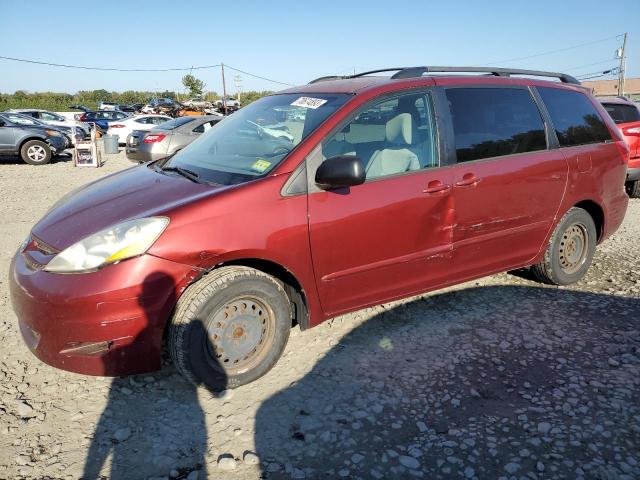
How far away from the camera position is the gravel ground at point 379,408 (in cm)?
228

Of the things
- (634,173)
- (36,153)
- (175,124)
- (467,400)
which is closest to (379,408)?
(467,400)

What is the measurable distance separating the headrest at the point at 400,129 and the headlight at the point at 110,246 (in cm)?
159

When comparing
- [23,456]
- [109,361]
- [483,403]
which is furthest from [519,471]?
[23,456]

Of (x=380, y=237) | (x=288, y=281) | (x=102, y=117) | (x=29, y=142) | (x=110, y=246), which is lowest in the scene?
(x=288, y=281)

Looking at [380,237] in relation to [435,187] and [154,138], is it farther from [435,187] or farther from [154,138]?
[154,138]

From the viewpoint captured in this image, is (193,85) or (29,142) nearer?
(29,142)

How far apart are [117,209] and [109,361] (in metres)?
0.87

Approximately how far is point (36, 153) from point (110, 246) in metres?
13.8

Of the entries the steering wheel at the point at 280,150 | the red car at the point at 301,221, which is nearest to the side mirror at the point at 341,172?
the red car at the point at 301,221

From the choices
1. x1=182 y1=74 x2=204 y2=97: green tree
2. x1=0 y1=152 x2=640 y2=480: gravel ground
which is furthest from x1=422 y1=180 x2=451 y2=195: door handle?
x1=182 y1=74 x2=204 y2=97: green tree

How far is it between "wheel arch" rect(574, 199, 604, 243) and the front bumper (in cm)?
345

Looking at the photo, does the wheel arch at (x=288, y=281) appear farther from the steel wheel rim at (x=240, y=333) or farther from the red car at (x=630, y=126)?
the red car at (x=630, y=126)

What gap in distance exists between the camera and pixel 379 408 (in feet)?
8.78

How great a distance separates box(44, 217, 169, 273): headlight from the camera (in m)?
2.53
